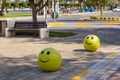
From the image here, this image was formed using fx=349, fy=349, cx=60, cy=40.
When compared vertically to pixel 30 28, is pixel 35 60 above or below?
below

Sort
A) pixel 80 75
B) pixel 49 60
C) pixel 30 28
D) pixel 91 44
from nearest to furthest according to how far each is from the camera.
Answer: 1. pixel 80 75
2. pixel 49 60
3. pixel 91 44
4. pixel 30 28

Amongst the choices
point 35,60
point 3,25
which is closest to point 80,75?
point 35,60

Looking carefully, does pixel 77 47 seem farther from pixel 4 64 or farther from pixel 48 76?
pixel 48 76

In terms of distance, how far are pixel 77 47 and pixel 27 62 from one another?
3.79 metres

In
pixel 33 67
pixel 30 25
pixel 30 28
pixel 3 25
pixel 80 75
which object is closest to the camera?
pixel 80 75

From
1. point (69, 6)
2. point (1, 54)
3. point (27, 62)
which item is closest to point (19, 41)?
point (1, 54)

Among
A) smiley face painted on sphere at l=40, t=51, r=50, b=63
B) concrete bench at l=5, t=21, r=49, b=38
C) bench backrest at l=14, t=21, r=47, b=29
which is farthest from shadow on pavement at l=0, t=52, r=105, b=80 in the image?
bench backrest at l=14, t=21, r=47, b=29

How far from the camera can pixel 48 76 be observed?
8.91m

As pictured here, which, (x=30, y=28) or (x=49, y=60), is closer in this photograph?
(x=49, y=60)

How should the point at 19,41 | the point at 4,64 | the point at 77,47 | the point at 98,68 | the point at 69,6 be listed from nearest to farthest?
the point at 98,68 < the point at 4,64 < the point at 77,47 < the point at 19,41 < the point at 69,6

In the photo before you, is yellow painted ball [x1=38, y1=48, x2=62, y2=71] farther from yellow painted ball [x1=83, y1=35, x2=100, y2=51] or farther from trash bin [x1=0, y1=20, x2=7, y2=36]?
trash bin [x1=0, y1=20, x2=7, y2=36]

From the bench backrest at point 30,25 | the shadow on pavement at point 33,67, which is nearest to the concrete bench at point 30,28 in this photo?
the bench backrest at point 30,25

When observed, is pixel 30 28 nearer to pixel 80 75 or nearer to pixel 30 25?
pixel 30 25

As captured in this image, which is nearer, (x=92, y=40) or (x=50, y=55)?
(x=50, y=55)
